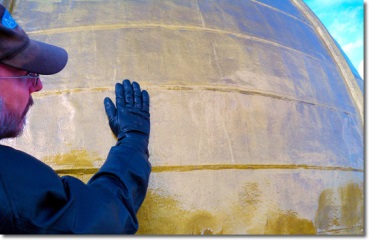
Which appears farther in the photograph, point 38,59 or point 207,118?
point 207,118

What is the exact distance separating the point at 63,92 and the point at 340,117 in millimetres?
2080

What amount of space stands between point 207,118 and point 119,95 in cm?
59

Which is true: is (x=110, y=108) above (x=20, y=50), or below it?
below

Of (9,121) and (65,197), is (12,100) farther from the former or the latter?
(65,197)

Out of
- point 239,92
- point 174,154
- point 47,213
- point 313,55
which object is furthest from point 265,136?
point 47,213

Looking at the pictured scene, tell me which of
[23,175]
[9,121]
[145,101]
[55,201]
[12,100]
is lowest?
[55,201]

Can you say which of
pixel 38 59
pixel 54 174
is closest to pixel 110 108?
pixel 38 59

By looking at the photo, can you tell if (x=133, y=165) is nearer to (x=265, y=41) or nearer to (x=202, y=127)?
(x=202, y=127)

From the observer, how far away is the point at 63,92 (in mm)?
2854

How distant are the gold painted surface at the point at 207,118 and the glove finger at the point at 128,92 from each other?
103mm

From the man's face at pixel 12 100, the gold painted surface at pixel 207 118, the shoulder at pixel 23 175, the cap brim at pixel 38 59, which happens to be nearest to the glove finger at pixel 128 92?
the gold painted surface at pixel 207 118

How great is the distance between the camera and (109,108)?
2.72m

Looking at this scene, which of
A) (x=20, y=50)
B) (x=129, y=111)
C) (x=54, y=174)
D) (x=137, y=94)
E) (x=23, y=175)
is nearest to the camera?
(x=23, y=175)

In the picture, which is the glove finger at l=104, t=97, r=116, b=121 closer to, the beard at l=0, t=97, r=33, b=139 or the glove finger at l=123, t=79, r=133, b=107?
the glove finger at l=123, t=79, r=133, b=107
